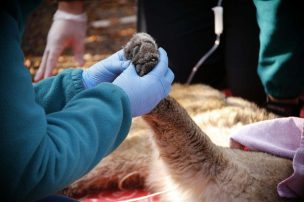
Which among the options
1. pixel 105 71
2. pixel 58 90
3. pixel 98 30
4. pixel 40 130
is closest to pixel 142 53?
pixel 105 71

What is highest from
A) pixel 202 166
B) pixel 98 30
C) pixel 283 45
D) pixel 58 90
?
pixel 58 90

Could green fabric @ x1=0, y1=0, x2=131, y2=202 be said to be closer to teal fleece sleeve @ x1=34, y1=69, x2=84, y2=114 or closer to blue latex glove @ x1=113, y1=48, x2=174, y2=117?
blue latex glove @ x1=113, y1=48, x2=174, y2=117

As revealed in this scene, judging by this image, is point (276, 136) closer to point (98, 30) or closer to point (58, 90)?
point (58, 90)

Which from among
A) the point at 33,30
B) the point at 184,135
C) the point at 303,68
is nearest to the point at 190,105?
the point at 303,68

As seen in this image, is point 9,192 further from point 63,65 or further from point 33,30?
point 33,30

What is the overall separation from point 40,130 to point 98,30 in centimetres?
374

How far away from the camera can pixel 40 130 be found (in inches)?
32.3

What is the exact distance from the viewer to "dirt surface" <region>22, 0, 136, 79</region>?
3.50m

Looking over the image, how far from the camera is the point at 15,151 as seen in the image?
788 mm

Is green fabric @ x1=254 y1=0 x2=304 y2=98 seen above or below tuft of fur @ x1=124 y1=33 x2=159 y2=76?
below

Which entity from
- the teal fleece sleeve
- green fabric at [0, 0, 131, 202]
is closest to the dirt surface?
the teal fleece sleeve

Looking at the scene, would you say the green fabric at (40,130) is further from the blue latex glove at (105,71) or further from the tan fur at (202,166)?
the tan fur at (202,166)

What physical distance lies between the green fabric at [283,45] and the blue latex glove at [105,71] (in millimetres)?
954

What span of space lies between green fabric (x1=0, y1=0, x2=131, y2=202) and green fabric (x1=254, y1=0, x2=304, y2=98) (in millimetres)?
1205
